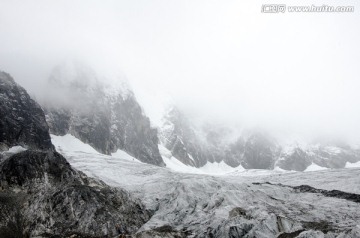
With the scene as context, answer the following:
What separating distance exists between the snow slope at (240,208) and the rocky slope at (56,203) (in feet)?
18.1

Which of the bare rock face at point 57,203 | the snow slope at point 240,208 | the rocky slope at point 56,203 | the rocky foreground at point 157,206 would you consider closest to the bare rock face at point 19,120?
the snow slope at point 240,208

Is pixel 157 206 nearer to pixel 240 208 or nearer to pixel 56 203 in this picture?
pixel 240 208

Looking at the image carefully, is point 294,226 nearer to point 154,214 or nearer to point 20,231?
point 154,214

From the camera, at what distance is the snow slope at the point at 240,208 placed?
220 feet

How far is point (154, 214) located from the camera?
263 ft

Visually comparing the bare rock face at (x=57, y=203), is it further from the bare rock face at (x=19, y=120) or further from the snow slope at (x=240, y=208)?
the bare rock face at (x=19, y=120)

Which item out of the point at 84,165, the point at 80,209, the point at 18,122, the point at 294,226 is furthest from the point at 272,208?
the point at 18,122

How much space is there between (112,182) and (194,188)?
71.4ft

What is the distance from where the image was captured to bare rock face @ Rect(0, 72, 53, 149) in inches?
5205

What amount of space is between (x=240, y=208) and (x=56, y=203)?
33.5 m

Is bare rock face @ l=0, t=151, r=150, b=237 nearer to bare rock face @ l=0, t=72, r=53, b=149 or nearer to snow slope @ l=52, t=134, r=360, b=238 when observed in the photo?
snow slope @ l=52, t=134, r=360, b=238

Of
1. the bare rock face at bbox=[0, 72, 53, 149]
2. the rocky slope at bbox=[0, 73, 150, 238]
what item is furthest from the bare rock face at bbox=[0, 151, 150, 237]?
the bare rock face at bbox=[0, 72, 53, 149]

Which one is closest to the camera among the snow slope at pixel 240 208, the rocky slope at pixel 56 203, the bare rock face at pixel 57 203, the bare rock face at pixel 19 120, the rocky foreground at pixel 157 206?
the snow slope at pixel 240 208

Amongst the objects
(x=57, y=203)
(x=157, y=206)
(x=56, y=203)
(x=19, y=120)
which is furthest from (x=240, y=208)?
(x=19, y=120)
